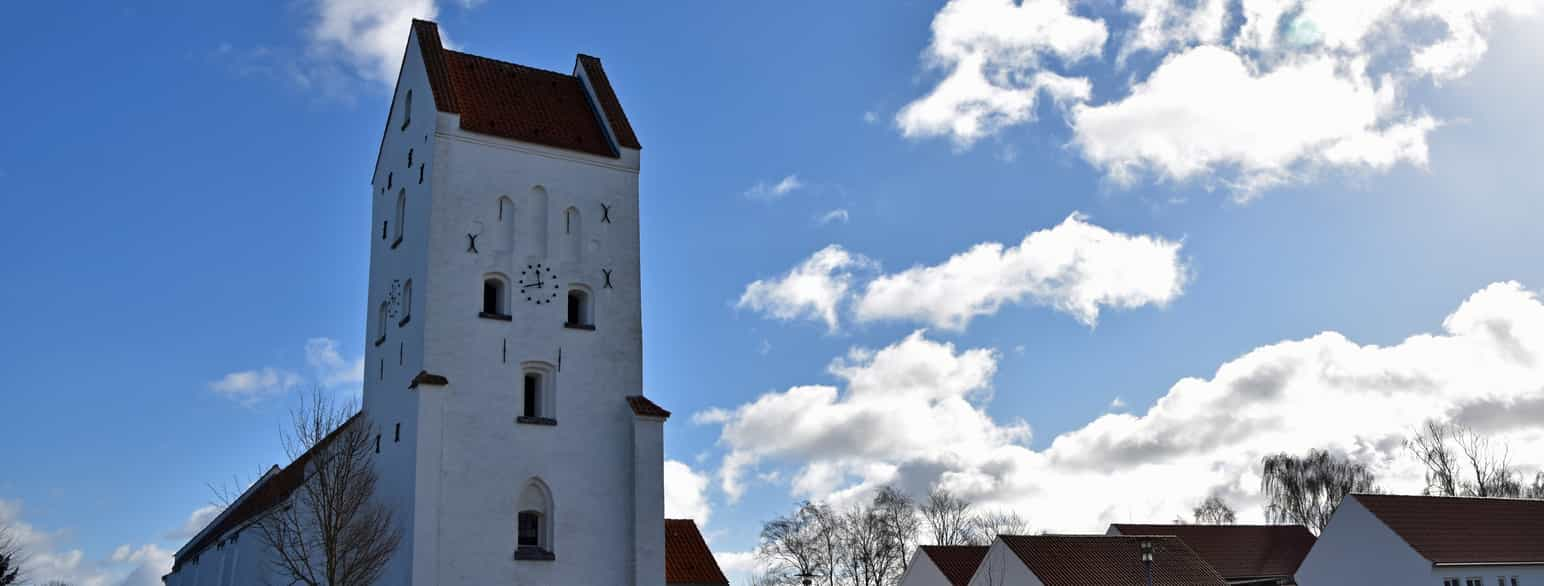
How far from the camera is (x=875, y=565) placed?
74750 mm

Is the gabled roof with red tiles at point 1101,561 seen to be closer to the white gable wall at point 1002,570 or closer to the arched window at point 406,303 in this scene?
the white gable wall at point 1002,570

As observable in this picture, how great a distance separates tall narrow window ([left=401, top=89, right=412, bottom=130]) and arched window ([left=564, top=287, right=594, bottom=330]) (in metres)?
7.21

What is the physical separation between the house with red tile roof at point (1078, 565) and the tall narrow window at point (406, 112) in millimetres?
28092

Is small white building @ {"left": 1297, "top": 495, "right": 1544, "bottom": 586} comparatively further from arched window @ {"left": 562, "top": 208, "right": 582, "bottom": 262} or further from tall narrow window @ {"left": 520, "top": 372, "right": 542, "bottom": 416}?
tall narrow window @ {"left": 520, "top": 372, "right": 542, "bottom": 416}

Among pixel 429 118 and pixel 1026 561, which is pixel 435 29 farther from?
pixel 1026 561

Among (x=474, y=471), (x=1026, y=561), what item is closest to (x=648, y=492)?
(x=474, y=471)

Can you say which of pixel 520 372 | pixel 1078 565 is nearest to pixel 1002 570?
pixel 1078 565

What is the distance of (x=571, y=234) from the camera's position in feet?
107

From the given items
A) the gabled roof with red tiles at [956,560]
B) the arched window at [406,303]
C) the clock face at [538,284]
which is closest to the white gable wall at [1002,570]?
the gabled roof with red tiles at [956,560]

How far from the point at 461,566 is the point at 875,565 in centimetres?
4960

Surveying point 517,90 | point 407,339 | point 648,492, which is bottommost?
point 648,492

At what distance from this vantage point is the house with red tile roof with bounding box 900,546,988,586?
53062 millimetres

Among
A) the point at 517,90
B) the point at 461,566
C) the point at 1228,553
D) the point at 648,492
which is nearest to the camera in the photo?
the point at 461,566

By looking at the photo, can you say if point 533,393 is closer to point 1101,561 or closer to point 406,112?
point 406,112
